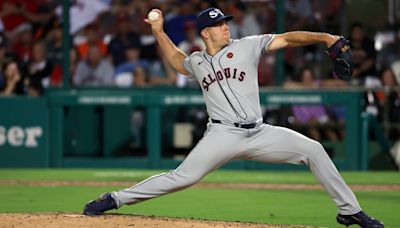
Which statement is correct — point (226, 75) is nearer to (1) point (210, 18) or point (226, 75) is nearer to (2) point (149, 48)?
(1) point (210, 18)

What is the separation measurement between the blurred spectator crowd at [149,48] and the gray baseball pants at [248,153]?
23.3ft

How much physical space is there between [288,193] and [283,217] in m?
2.42

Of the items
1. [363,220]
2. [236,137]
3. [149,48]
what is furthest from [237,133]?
[149,48]

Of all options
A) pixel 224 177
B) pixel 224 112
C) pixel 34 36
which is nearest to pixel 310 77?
pixel 224 177

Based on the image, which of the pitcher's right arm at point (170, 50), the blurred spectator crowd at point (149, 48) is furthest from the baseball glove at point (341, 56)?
the blurred spectator crowd at point (149, 48)

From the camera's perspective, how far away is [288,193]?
396 inches

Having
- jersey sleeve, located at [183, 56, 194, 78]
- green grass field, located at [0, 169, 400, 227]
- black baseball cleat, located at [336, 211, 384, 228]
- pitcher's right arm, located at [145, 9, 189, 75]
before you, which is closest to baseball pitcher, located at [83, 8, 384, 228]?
black baseball cleat, located at [336, 211, 384, 228]

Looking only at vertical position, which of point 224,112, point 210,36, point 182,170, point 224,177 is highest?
point 210,36

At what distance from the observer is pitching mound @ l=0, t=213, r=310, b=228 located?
6.49 meters

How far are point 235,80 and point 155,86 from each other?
7324 millimetres

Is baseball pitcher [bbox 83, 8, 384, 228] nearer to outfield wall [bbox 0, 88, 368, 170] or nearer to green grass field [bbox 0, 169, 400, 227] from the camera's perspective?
green grass field [bbox 0, 169, 400, 227]

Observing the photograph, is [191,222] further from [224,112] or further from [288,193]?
[288,193]

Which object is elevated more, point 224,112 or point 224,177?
point 224,112

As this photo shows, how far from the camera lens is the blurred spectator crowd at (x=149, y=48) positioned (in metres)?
13.9
